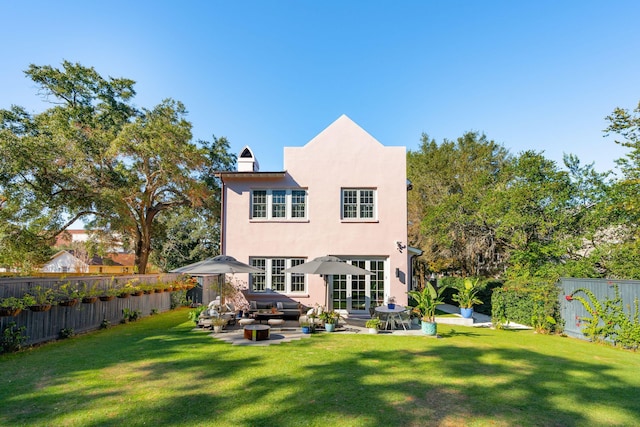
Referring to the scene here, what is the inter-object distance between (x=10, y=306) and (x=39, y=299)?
1025 millimetres

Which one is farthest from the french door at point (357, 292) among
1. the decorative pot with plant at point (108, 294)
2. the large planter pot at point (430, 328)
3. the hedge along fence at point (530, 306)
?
the decorative pot with plant at point (108, 294)

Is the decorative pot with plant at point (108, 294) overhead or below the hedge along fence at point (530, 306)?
overhead

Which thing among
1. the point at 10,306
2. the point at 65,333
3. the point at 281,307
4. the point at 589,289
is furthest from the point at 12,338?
the point at 589,289

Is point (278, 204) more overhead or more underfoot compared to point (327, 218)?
more overhead

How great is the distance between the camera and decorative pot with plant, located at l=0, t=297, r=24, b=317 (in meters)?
8.40

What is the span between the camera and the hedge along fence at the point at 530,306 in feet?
43.2

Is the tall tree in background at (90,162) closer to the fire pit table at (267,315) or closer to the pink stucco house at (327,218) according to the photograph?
the pink stucco house at (327,218)

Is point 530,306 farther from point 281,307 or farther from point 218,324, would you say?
point 218,324

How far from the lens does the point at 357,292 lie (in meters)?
15.6

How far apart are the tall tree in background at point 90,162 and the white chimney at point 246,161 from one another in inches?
305

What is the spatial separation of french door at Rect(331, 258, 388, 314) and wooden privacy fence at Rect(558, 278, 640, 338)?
7.01m

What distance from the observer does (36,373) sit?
696 cm

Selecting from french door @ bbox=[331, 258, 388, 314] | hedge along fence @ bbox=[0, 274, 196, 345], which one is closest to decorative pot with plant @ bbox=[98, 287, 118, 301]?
hedge along fence @ bbox=[0, 274, 196, 345]

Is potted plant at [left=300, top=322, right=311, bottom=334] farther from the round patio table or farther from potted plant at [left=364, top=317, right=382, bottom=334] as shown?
the round patio table
